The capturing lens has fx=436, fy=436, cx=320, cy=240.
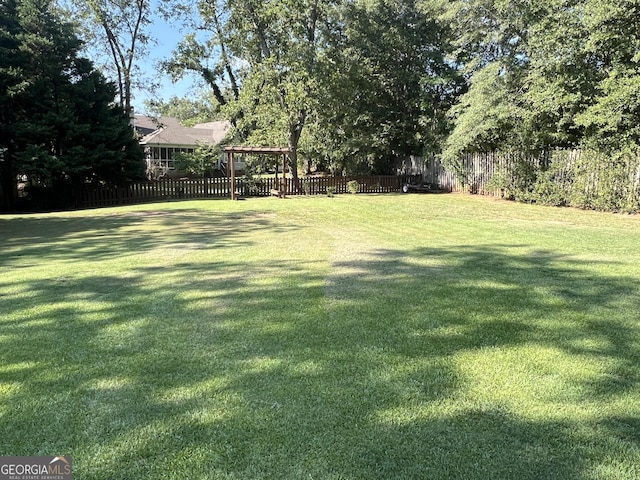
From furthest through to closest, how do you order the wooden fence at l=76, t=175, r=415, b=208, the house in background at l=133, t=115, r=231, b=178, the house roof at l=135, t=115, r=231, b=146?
the house roof at l=135, t=115, r=231, b=146 < the house in background at l=133, t=115, r=231, b=178 < the wooden fence at l=76, t=175, r=415, b=208

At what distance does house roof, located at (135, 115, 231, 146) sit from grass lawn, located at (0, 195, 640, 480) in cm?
2925

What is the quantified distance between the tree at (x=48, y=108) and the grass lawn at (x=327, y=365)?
477 inches

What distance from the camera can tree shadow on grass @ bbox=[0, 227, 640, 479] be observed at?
204cm

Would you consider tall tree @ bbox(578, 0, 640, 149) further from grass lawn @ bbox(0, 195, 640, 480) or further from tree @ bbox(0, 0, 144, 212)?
tree @ bbox(0, 0, 144, 212)

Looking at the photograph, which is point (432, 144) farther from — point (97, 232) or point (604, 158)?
point (97, 232)

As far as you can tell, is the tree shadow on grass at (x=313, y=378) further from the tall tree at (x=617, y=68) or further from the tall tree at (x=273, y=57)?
the tall tree at (x=273, y=57)

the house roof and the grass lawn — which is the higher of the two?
the house roof

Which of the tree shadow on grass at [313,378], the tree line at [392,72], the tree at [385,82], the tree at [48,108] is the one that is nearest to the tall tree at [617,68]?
the tree line at [392,72]

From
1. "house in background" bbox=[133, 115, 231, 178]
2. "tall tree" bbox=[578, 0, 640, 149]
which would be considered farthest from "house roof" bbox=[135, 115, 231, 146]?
"tall tree" bbox=[578, 0, 640, 149]

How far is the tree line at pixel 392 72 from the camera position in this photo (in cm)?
1224

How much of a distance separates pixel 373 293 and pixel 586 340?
1.92 m

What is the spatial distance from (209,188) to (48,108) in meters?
6.94

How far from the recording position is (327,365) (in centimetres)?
296

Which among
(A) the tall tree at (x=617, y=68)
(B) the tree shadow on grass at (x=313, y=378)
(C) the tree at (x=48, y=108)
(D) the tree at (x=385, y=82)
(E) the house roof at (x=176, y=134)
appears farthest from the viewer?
(E) the house roof at (x=176, y=134)
